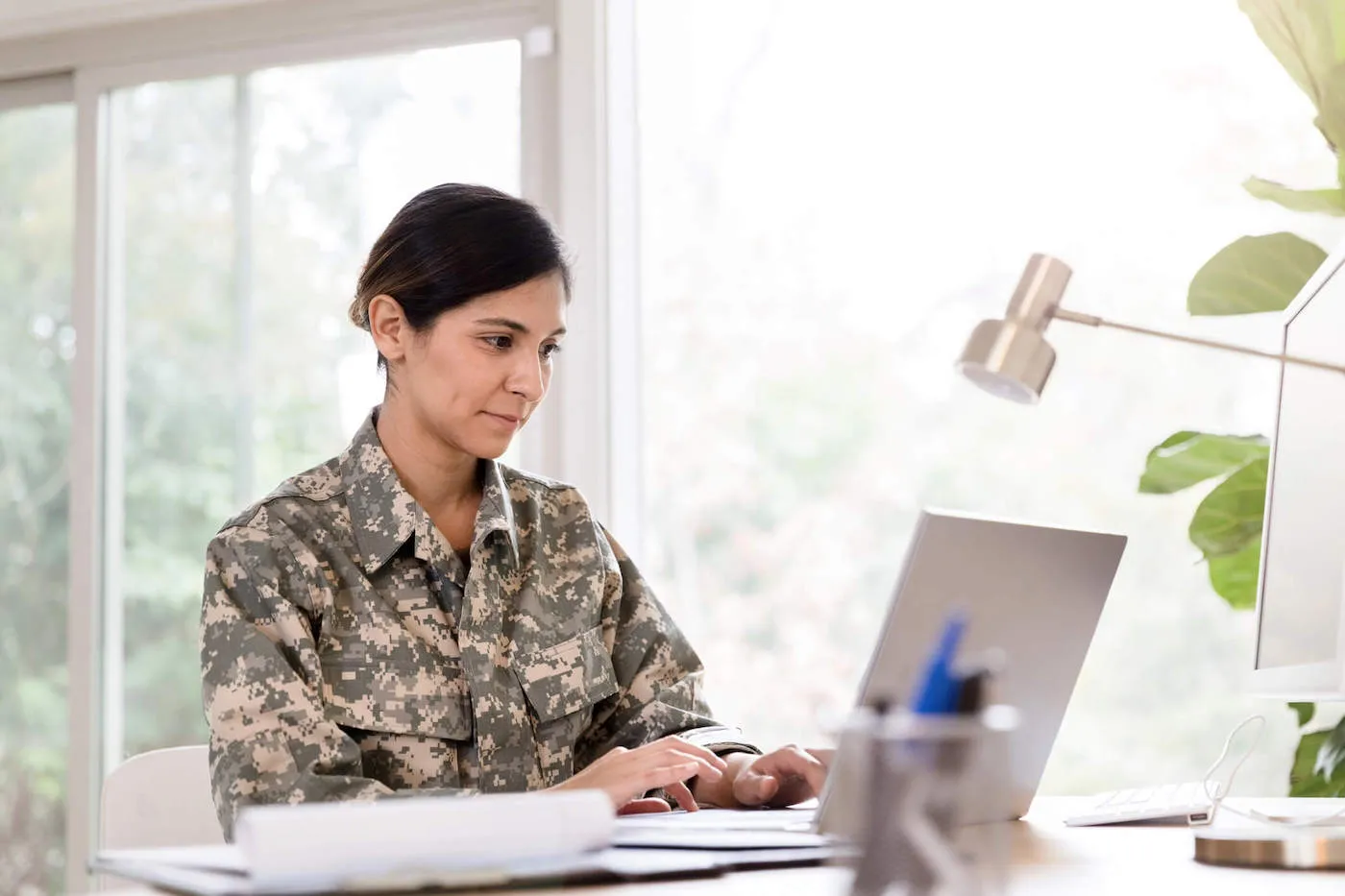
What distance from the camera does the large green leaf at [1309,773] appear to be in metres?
1.72

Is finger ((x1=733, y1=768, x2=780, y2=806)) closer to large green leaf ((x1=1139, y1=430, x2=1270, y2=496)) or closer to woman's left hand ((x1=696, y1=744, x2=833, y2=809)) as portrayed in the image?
woman's left hand ((x1=696, y1=744, x2=833, y2=809))

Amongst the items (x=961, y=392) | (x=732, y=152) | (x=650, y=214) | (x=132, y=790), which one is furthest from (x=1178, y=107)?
(x=132, y=790)

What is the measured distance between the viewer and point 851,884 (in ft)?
2.12

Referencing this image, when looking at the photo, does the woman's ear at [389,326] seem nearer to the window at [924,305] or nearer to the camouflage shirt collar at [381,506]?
the camouflage shirt collar at [381,506]

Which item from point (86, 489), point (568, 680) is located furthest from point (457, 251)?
point (86, 489)

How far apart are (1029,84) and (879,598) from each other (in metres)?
2.18

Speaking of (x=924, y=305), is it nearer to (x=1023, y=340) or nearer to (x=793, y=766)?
(x=793, y=766)

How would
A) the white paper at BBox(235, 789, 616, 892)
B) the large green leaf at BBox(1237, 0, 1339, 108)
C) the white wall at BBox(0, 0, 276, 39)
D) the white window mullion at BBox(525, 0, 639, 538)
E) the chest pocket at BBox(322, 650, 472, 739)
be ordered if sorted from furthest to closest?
the white wall at BBox(0, 0, 276, 39), the white window mullion at BBox(525, 0, 639, 538), the large green leaf at BBox(1237, 0, 1339, 108), the chest pocket at BBox(322, 650, 472, 739), the white paper at BBox(235, 789, 616, 892)

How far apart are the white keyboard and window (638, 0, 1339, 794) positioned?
437 centimetres

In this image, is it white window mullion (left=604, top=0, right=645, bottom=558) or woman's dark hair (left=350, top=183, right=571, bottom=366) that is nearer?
woman's dark hair (left=350, top=183, right=571, bottom=366)

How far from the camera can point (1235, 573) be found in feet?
6.17

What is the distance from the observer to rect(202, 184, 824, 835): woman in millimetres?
1355

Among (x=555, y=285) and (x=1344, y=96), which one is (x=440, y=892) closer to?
(x=555, y=285)

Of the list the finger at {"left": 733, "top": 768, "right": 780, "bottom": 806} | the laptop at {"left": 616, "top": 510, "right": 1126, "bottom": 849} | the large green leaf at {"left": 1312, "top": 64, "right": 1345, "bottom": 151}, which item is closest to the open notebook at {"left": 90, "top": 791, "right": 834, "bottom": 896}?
the laptop at {"left": 616, "top": 510, "right": 1126, "bottom": 849}
